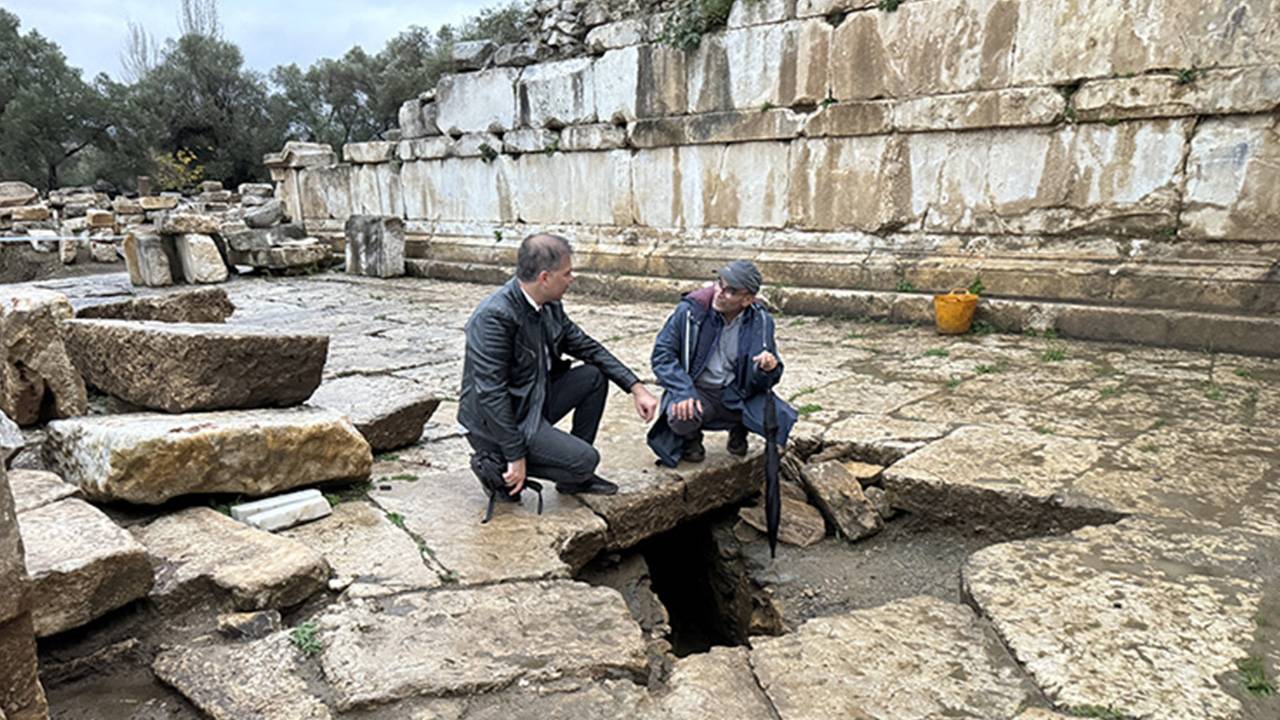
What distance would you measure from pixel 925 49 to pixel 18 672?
25.2 feet

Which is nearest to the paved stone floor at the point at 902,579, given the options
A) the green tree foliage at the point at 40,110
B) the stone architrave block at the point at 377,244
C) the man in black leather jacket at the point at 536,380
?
the man in black leather jacket at the point at 536,380

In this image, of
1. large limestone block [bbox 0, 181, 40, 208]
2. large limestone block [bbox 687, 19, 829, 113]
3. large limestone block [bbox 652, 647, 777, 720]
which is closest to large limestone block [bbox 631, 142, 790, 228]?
large limestone block [bbox 687, 19, 829, 113]

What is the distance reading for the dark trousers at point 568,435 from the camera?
3471 mm

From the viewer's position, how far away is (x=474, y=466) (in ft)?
11.6

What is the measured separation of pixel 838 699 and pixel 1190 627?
1133 millimetres

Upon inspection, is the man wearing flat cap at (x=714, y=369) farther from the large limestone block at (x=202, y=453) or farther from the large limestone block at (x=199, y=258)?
the large limestone block at (x=199, y=258)

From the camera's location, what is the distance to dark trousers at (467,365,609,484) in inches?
137

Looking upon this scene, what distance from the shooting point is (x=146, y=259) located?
448 inches

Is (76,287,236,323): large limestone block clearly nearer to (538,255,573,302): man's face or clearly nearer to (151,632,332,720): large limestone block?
(538,255,573,302): man's face

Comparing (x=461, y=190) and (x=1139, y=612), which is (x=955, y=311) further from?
(x=461, y=190)

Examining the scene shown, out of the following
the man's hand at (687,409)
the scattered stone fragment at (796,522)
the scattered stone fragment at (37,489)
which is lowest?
the scattered stone fragment at (796,522)

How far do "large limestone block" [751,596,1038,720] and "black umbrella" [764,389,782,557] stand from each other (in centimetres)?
86

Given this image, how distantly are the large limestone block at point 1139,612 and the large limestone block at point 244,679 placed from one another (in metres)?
2.08

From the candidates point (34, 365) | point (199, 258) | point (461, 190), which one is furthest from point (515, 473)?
point (199, 258)
